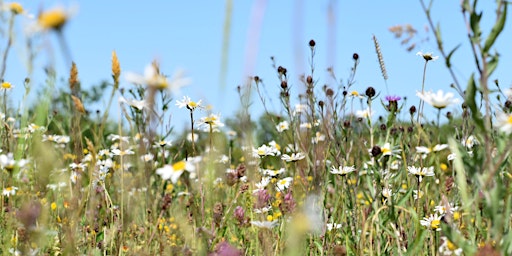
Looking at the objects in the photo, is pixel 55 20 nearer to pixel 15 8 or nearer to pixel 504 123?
pixel 504 123

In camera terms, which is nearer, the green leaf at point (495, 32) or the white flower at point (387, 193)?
the green leaf at point (495, 32)

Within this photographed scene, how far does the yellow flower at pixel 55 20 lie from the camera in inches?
47.3

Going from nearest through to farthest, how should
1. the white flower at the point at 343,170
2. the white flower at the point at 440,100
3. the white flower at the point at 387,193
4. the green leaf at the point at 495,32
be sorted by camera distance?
the green leaf at the point at 495,32 → the white flower at the point at 440,100 → the white flower at the point at 387,193 → the white flower at the point at 343,170

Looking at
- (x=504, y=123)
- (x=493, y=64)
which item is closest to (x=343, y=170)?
(x=504, y=123)

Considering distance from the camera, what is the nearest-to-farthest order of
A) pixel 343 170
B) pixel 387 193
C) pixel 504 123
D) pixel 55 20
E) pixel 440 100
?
pixel 55 20
pixel 504 123
pixel 440 100
pixel 387 193
pixel 343 170

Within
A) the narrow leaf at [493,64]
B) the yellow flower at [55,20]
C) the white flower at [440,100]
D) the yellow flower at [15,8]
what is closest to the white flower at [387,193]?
the white flower at [440,100]

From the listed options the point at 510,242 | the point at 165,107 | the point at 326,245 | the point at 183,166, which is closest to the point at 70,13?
the point at 183,166

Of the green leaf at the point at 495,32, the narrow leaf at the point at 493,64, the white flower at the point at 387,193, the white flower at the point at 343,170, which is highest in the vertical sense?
the green leaf at the point at 495,32

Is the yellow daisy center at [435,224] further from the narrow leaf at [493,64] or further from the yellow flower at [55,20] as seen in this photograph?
the yellow flower at [55,20]

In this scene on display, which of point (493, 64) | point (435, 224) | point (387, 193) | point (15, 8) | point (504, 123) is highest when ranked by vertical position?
point (15, 8)

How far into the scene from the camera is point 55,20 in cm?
121

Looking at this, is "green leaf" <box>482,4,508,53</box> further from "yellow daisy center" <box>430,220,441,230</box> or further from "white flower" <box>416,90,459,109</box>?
"yellow daisy center" <box>430,220,441,230</box>

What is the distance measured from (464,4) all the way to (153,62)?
0.71 m

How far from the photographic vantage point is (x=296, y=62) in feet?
3.45
